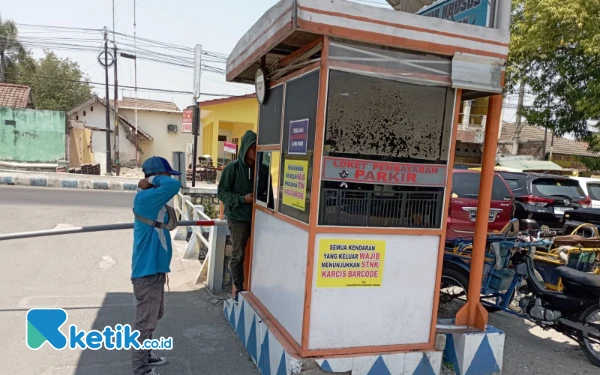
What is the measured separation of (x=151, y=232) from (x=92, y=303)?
2.26m

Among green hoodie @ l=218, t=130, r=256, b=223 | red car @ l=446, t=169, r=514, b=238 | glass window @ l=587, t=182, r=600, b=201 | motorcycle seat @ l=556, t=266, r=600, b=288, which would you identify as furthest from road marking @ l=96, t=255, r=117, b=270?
glass window @ l=587, t=182, r=600, b=201

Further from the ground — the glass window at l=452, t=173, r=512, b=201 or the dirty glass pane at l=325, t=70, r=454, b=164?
the dirty glass pane at l=325, t=70, r=454, b=164

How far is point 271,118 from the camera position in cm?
394

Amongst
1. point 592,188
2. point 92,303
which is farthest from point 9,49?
point 592,188

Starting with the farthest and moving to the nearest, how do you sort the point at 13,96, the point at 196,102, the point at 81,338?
1. the point at 13,96
2. the point at 196,102
3. the point at 81,338

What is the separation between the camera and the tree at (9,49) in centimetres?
3131

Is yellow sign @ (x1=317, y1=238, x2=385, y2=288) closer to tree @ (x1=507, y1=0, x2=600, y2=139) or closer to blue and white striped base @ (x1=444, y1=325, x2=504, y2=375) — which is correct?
blue and white striped base @ (x1=444, y1=325, x2=504, y2=375)

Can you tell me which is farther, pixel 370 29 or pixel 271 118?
pixel 271 118

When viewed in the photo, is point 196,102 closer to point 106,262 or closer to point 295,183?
point 106,262

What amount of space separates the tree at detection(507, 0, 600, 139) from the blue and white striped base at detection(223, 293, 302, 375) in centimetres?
1454

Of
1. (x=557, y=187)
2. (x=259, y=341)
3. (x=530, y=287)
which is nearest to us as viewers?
(x=259, y=341)

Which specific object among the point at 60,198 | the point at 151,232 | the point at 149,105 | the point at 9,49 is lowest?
the point at 60,198

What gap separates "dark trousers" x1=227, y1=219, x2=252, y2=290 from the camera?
4633mm

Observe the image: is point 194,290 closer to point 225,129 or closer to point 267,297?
point 267,297
